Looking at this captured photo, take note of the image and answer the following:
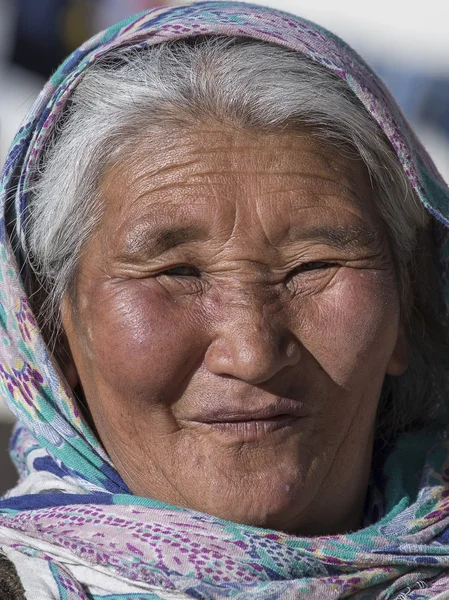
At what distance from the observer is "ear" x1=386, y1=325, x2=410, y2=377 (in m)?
2.68

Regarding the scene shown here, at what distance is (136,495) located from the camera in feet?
8.40

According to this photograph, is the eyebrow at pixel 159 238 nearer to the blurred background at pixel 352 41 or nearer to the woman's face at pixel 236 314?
the woman's face at pixel 236 314

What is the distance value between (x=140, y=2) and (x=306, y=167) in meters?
6.26

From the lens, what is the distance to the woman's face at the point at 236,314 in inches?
90.8

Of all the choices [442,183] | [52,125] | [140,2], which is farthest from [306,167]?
[140,2]

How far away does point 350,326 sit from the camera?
7.77 feet

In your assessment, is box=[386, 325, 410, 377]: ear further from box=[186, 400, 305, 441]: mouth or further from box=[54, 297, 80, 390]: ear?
box=[54, 297, 80, 390]: ear

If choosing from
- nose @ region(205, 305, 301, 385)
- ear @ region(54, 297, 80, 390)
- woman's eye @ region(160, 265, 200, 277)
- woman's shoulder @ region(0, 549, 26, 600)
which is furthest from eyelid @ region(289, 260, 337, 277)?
woman's shoulder @ region(0, 549, 26, 600)

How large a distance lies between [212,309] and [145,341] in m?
0.19

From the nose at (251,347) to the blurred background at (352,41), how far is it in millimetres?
5395

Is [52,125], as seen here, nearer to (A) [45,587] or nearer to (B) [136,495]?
(B) [136,495]

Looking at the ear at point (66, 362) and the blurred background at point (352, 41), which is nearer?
the ear at point (66, 362)

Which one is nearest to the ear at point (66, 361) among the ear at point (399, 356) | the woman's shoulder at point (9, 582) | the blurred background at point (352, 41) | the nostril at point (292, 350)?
the woman's shoulder at point (9, 582)

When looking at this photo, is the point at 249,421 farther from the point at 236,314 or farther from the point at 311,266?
the point at 311,266
